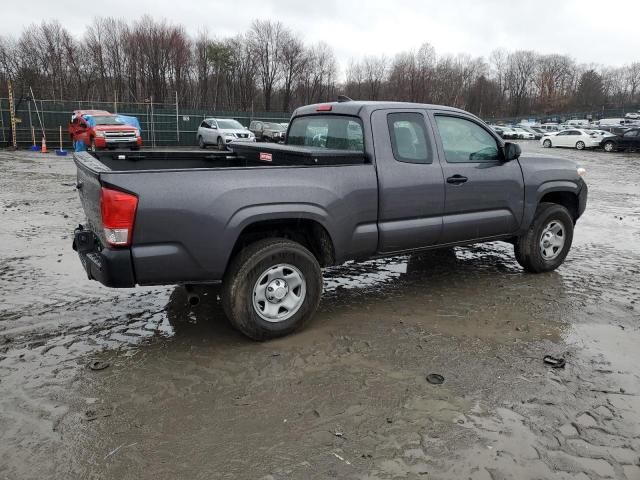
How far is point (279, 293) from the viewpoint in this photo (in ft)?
13.1

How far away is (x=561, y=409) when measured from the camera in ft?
10.4

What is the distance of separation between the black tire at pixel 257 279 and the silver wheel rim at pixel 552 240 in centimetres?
316

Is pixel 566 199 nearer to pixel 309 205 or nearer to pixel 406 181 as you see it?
pixel 406 181

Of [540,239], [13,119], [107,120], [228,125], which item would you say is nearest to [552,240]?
[540,239]

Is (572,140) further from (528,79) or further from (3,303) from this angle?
(528,79)

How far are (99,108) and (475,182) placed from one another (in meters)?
32.3

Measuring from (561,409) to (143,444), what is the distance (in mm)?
2524

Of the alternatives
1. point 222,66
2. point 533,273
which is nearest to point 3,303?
point 533,273

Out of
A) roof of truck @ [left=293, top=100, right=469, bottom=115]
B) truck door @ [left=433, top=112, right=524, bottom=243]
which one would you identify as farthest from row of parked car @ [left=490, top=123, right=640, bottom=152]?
roof of truck @ [left=293, top=100, right=469, bottom=115]

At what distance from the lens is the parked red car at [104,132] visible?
20984 millimetres

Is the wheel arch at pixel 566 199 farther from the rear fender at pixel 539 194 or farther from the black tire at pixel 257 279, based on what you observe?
the black tire at pixel 257 279

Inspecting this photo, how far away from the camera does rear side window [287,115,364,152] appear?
4629 millimetres

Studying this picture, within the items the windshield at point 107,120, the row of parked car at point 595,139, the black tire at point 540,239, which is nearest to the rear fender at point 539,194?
the black tire at point 540,239

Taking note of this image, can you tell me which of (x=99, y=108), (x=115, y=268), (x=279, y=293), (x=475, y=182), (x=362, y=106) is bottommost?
(x=279, y=293)
